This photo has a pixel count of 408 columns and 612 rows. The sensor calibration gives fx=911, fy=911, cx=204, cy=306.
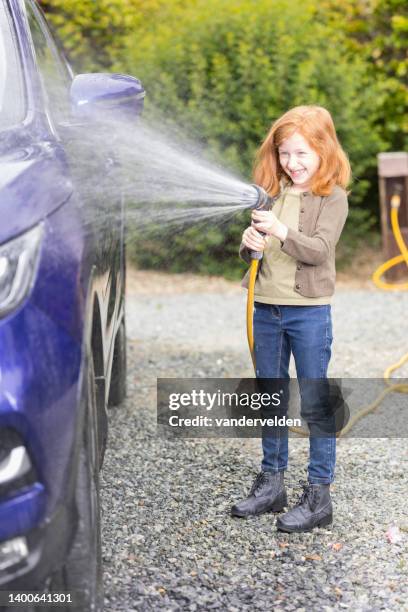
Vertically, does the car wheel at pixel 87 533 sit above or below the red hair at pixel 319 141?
below

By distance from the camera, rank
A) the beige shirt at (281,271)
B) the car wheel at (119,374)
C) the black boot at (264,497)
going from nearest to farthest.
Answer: the beige shirt at (281,271), the black boot at (264,497), the car wheel at (119,374)

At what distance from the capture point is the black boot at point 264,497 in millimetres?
3355

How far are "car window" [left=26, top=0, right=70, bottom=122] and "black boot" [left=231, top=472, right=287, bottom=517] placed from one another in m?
1.51

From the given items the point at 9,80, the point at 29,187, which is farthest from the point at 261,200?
the point at 29,187

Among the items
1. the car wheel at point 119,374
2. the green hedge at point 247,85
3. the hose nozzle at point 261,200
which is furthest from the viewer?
the green hedge at point 247,85

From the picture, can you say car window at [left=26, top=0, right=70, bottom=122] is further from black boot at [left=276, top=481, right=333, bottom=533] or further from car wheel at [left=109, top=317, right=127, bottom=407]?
black boot at [left=276, top=481, right=333, bottom=533]

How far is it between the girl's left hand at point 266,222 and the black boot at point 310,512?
97cm

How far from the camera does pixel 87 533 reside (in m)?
2.21

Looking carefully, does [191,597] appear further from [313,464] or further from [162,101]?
[162,101]

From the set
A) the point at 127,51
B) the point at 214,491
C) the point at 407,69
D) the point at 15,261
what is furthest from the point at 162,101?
the point at 15,261

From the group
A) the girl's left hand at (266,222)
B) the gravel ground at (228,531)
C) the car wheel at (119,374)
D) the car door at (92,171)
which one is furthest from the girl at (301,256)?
the car wheel at (119,374)

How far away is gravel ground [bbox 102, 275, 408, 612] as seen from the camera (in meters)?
2.79

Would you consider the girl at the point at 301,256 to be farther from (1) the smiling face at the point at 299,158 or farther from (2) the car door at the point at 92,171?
(2) the car door at the point at 92,171

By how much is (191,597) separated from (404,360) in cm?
279
